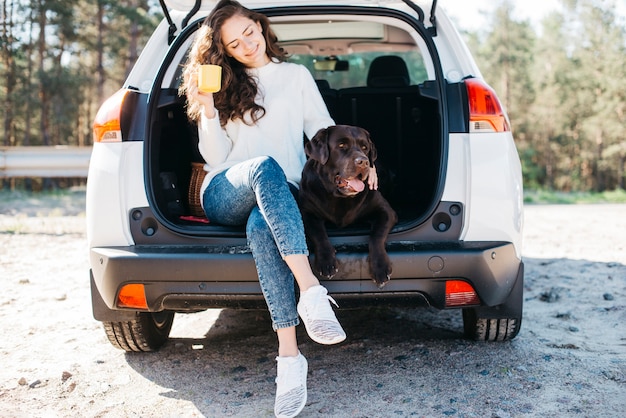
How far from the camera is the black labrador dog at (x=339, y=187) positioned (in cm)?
259

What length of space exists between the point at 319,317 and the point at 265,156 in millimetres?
719

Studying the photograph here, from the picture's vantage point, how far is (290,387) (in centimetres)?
229

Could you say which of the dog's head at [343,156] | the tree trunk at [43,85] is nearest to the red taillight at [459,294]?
the dog's head at [343,156]

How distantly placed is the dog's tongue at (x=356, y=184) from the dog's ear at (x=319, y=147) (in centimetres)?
17

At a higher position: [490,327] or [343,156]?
[343,156]

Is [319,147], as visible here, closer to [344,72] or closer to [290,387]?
[290,387]

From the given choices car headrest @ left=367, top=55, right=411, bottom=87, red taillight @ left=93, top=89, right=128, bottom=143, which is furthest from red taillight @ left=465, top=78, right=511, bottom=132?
car headrest @ left=367, top=55, right=411, bottom=87

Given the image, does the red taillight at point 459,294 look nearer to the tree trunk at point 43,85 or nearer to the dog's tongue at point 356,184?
the dog's tongue at point 356,184

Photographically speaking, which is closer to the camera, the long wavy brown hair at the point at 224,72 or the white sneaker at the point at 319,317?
the white sneaker at the point at 319,317

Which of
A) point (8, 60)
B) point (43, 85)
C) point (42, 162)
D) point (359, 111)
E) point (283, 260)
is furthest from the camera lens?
point (43, 85)

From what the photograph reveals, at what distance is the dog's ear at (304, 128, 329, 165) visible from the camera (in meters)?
2.72

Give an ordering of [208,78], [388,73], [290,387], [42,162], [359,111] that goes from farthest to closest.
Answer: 1. [42,162]
2. [388,73]
3. [359,111]
4. [208,78]
5. [290,387]

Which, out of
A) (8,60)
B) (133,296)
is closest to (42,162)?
(133,296)

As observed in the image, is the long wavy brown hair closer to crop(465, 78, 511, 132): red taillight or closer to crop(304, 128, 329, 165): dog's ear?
crop(304, 128, 329, 165): dog's ear
